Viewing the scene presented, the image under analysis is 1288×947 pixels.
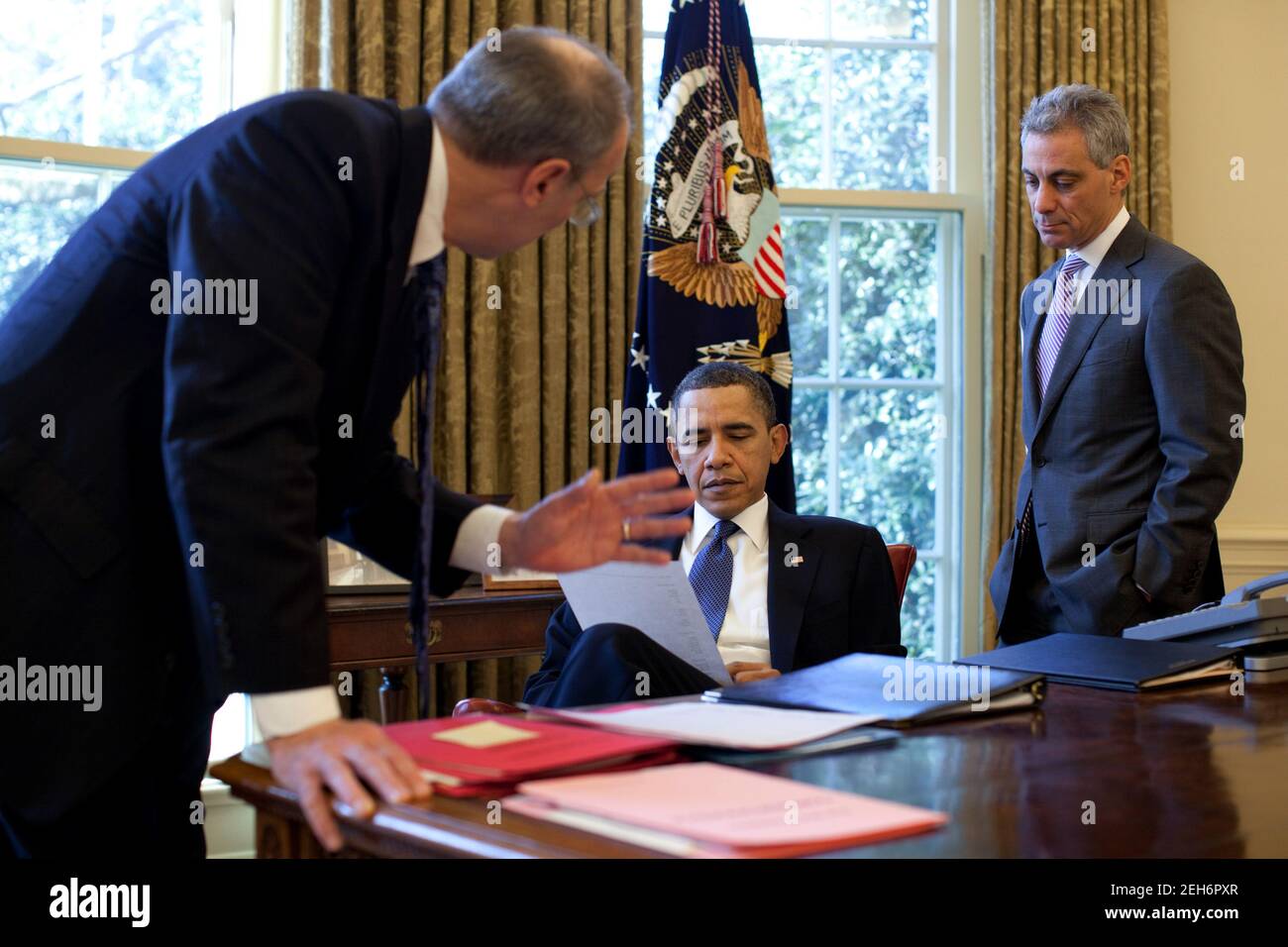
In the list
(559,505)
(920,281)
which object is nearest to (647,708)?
(559,505)

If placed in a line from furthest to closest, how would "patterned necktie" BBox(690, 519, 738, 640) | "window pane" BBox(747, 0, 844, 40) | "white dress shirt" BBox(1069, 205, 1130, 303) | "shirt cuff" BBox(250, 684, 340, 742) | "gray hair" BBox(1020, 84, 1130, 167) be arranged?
"window pane" BBox(747, 0, 844, 40), "white dress shirt" BBox(1069, 205, 1130, 303), "gray hair" BBox(1020, 84, 1130, 167), "patterned necktie" BBox(690, 519, 738, 640), "shirt cuff" BBox(250, 684, 340, 742)

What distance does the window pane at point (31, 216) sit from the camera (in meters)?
4.03

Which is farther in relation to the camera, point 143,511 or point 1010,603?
point 1010,603

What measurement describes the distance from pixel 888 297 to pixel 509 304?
5.18 feet

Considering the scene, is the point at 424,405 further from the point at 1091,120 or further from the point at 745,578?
the point at 1091,120

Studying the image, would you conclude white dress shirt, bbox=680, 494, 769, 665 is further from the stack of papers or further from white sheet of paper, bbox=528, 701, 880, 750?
the stack of papers

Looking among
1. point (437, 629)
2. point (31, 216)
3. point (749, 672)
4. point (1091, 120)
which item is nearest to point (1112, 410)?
point (1091, 120)

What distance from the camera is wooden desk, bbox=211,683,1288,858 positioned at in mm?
1054

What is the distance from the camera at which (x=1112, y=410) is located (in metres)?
3.12

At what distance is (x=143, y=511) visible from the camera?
1474 millimetres

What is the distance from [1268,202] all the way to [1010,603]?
2.84 m

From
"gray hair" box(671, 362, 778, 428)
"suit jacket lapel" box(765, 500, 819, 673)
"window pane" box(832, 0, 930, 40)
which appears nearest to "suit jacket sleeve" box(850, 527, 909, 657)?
"suit jacket lapel" box(765, 500, 819, 673)

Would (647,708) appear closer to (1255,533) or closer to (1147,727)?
(1147,727)

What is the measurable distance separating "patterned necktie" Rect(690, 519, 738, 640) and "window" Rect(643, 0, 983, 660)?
2.12 meters
